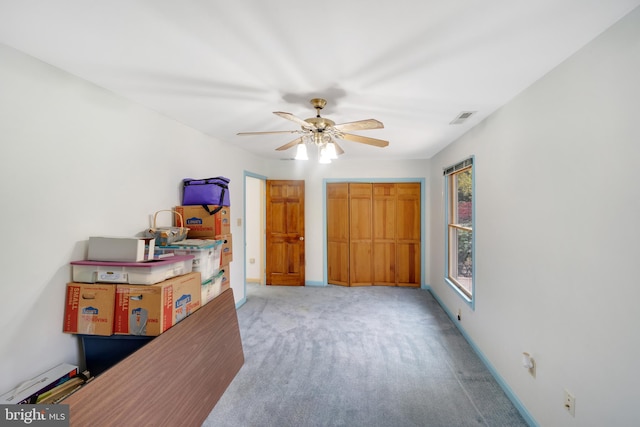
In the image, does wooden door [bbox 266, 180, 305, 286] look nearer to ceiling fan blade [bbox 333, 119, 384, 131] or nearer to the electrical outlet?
ceiling fan blade [bbox 333, 119, 384, 131]

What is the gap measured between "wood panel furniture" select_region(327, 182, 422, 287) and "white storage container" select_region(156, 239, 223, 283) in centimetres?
291

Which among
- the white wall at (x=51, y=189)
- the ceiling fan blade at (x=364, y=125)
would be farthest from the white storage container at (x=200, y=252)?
the ceiling fan blade at (x=364, y=125)

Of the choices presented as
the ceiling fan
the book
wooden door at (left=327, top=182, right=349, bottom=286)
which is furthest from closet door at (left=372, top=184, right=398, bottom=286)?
the book

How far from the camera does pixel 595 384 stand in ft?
4.44

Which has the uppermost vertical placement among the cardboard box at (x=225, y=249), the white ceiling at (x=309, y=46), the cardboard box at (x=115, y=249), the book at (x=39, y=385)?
the white ceiling at (x=309, y=46)

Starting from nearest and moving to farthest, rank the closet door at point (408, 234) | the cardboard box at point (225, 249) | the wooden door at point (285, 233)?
the cardboard box at point (225, 249) → the closet door at point (408, 234) → the wooden door at point (285, 233)

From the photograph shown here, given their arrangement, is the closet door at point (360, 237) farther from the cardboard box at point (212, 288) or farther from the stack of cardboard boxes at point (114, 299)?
the stack of cardboard boxes at point (114, 299)

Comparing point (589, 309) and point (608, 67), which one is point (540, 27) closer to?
point (608, 67)

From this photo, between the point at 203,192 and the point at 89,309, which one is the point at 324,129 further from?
the point at 89,309

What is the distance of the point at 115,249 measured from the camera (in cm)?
180

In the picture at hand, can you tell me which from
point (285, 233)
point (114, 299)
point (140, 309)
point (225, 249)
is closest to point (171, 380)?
point (140, 309)

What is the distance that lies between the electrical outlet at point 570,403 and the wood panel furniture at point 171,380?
233 centimetres

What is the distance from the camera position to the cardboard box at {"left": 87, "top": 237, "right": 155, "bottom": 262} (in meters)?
1.79

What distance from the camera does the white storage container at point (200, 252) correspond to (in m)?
2.28
